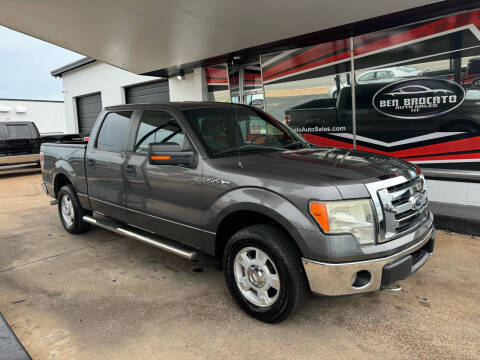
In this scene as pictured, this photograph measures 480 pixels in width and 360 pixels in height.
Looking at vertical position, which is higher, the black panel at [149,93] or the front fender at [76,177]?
the black panel at [149,93]

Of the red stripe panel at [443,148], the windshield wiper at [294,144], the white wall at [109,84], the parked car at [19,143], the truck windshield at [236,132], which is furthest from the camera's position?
the parked car at [19,143]

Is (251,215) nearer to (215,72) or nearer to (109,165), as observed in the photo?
(109,165)

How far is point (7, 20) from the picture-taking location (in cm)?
576

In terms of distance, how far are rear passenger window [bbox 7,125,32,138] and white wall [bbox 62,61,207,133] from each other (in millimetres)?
3343

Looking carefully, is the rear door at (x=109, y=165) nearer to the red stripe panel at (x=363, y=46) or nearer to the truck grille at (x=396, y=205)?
the truck grille at (x=396, y=205)

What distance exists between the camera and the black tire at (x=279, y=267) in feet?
8.63

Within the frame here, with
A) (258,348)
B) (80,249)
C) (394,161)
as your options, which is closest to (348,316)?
(258,348)

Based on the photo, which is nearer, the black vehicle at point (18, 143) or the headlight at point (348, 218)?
the headlight at point (348, 218)

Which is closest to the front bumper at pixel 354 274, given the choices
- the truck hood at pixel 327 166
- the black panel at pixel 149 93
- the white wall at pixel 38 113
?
the truck hood at pixel 327 166

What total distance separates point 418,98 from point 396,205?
3.75 meters

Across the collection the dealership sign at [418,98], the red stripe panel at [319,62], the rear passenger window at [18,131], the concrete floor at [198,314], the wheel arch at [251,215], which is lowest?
the concrete floor at [198,314]

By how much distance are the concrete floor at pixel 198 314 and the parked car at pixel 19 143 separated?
9.13 m

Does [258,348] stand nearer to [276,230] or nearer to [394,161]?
[276,230]

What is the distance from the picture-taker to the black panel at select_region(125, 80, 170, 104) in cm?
1214
